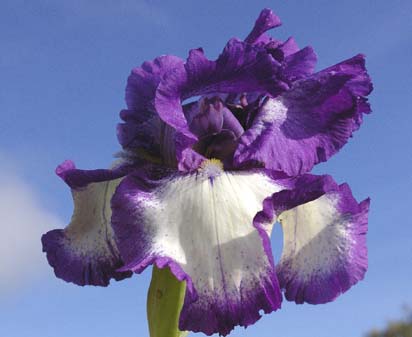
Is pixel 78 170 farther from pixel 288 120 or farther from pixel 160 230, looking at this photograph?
pixel 288 120

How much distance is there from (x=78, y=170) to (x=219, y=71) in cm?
45

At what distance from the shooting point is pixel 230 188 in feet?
5.08

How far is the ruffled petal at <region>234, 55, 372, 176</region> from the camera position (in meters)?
1.62

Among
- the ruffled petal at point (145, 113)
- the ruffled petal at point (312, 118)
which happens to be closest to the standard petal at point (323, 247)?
the ruffled petal at point (312, 118)

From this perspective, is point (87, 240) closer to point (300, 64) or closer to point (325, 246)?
point (325, 246)

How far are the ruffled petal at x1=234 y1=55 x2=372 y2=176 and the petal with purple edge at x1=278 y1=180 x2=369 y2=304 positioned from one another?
0.13 metres

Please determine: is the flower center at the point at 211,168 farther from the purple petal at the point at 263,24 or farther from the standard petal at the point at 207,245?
the purple petal at the point at 263,24

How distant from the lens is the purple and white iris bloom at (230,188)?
148cm

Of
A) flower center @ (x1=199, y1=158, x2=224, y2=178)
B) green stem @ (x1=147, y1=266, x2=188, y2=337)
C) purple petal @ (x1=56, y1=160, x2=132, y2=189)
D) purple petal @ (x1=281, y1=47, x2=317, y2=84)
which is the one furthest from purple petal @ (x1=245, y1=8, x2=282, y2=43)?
green stem @ (x1=147, y1=266, x2=188, y2=337)

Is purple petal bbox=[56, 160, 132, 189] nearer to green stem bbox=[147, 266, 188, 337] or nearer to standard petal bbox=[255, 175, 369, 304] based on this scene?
green stem bbox=[147, 266, 188, 337]

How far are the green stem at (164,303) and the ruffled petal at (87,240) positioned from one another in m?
0.12

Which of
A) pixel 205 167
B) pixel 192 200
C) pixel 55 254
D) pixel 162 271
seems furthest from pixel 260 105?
pixel 55 254

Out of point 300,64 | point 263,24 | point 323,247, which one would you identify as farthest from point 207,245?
point 263,24

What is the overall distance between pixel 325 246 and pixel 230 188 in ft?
1.06
